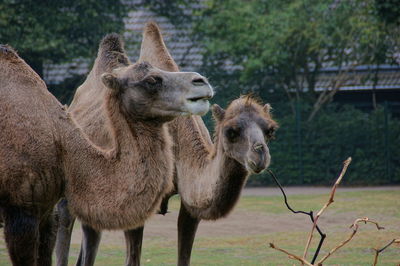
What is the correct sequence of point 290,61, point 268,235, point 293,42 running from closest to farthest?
point 268,235 < point 293,42 < point 290,61

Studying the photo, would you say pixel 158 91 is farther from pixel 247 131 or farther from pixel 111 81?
pixel 247 131

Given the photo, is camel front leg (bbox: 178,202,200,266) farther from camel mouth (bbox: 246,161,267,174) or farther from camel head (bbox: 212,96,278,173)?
camel mouth (bbox: 246,161,267,174)

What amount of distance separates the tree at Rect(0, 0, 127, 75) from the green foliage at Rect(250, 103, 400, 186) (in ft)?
16.7

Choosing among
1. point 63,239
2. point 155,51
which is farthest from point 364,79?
point 63,239

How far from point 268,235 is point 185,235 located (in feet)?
15.2

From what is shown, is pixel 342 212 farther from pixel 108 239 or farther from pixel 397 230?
pixel 108 239

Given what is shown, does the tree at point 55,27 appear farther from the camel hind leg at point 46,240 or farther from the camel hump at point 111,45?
the camel hind leg at point 46,240

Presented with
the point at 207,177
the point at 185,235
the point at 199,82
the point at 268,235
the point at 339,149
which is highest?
the point at 199,82

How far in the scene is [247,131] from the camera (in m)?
6.90

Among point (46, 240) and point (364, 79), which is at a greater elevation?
point (46, 240)

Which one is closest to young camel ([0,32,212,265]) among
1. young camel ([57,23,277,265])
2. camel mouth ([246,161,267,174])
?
camel mouth ([246,161,267,174])

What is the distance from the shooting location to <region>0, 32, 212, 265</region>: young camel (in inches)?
210

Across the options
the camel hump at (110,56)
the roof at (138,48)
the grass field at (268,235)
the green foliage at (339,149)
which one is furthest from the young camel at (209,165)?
the roof at (138,48)

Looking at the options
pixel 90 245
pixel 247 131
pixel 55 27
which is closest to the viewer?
pixel 247 131
